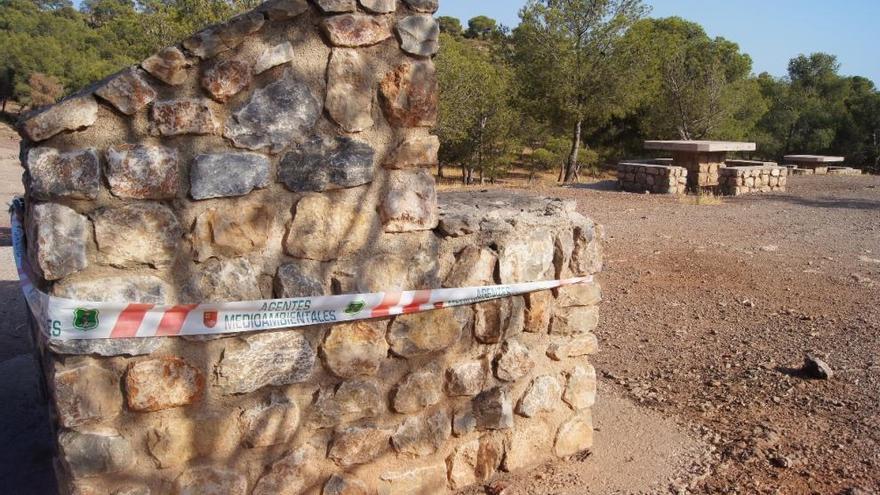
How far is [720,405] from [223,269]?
2895 millimetres

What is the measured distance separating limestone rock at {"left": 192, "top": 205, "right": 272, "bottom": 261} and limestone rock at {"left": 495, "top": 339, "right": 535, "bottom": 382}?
1.12 m

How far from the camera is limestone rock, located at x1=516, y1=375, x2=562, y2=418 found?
117 inches

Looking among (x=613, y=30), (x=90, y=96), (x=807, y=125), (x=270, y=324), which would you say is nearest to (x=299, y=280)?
(x=270, y=324)

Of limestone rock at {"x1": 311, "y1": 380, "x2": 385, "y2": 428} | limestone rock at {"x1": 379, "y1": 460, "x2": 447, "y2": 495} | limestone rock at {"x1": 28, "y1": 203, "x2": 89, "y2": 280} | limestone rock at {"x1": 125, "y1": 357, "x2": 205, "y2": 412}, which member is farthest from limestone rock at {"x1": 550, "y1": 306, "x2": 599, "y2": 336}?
limestone rock at {"x1": 28, "y1": 203, "x2": 89, "y2": 280}

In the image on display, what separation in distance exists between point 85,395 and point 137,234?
0.48 m

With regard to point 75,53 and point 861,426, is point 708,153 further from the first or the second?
point 75,53

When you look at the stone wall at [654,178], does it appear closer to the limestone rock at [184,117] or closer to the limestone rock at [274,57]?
the limestone rock at [274,57]

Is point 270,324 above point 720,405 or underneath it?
above

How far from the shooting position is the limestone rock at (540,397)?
117 inches

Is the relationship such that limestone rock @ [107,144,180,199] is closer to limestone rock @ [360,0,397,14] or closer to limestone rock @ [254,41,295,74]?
limestone rock @ [254,41,295,74]

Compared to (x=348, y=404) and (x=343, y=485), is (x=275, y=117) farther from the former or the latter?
(x=343, y=485)

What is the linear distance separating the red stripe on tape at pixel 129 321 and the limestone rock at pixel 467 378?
1172mm

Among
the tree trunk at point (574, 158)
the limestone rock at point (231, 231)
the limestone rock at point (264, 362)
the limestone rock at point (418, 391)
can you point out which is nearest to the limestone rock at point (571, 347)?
the limestone rock at point (418, 391)

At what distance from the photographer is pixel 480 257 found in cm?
279
